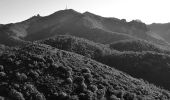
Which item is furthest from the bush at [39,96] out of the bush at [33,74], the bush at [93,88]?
the bush at [93,88]

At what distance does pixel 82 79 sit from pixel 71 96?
5203mm

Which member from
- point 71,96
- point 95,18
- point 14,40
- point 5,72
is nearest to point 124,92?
point 71,96

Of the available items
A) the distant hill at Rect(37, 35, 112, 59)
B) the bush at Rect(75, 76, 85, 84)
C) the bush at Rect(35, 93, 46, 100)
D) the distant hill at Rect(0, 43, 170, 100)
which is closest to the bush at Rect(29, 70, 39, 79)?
the distant hill at Rect(0, 43, 170, 100)

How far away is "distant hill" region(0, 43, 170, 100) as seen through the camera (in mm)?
36375

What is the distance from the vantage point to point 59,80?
132ft

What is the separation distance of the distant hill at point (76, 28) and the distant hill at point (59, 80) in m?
58.6

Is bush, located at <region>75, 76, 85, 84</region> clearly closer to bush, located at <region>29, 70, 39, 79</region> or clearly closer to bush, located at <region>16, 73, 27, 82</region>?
bush, located at <region>29, 70, 39, 79</region>

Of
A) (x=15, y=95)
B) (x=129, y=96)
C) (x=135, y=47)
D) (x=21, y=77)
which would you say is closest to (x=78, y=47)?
(x=135, y=47)

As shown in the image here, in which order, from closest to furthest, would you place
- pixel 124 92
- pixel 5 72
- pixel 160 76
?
pixel 5 72 → pixel 124 92 → pixel 160 76

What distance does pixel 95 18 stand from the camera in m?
144

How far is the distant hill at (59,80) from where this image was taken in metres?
36.4

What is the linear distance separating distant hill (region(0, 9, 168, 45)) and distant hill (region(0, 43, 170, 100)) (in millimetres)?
58601

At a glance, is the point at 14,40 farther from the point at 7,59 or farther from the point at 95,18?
the point at 7,59

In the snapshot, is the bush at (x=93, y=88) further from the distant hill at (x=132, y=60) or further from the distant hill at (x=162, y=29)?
the distant hill at (x=162, y=29)
